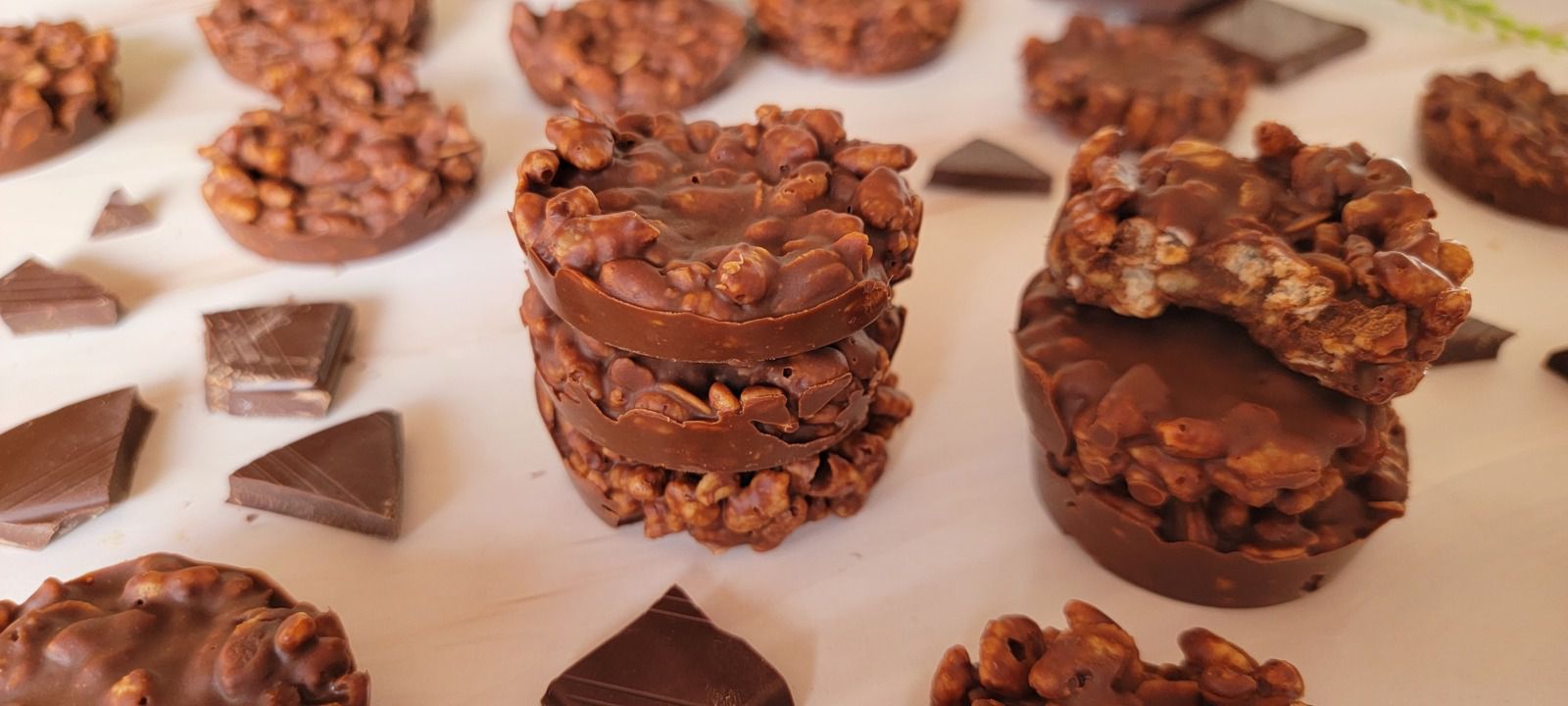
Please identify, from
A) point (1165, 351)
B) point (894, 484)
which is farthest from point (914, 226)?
point (894, 484)

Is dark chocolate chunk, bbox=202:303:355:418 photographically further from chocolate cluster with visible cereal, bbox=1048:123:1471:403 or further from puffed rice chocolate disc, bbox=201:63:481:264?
chocolate cluster with visible cereal, bbox=1048:123:1471:403

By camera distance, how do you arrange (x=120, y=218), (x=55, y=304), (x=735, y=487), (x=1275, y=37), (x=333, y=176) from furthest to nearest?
(x=1275, y=37)
(x=120, y=218)
(x=333, y=176)
(x=55, y=304)
(x=735, y=487)

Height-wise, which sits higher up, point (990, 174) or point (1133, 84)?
point (1133, 84)

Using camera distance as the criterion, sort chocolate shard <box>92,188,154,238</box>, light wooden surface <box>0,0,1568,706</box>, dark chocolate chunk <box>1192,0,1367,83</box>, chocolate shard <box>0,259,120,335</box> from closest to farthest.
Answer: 1. light wooden surface <box>0,0,1568,706</box>
2. chocolate shard <box>0,259,120,335</box>
3. chocolate shard <box>92,188,154,238</box>
4. dark chocolate chunk <box>1192,0,1367,83</box>

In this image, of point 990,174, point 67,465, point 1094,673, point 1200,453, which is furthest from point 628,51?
point 1094,673

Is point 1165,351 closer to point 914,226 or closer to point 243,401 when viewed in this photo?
point 914,226

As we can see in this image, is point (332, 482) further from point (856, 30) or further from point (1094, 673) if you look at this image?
point (856, 30)

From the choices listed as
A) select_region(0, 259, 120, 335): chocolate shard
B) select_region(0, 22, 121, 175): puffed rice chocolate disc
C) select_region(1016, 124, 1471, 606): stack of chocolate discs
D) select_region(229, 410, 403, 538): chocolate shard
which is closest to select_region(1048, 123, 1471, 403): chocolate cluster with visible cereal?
select_region(1016, 124, 1471, 606): stack of chocolate discs
